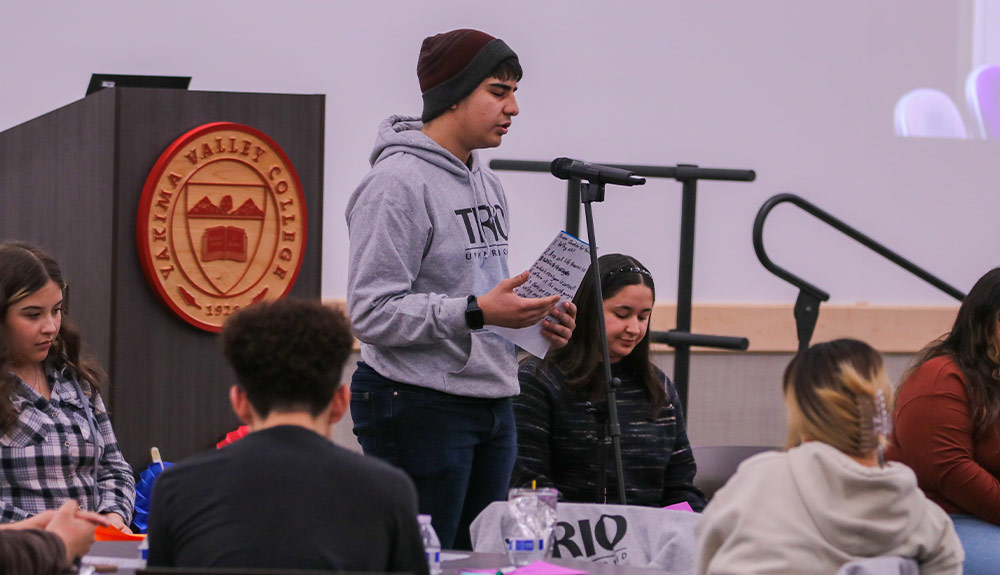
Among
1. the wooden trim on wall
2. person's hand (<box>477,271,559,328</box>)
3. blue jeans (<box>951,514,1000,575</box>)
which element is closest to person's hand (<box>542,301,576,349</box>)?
person's hand (<box>477,271,559,328</box>)

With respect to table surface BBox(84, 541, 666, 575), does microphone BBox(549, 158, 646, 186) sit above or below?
above

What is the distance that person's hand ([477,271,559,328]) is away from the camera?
7.07 feet

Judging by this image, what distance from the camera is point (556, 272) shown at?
89.8 inches

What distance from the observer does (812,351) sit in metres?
1.66

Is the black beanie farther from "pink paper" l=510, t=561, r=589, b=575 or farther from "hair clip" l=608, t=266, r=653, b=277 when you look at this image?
"pink paper" l=510, t=561, r=589, b=575

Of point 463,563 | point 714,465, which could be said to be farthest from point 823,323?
point 463,563

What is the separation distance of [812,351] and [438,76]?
1020mm

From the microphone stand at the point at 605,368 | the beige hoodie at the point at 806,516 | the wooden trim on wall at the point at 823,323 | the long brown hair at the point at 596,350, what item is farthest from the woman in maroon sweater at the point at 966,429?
the wooden trim on wall at the point at 823,323

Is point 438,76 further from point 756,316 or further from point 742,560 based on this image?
point 756,316

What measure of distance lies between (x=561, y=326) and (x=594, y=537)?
51 cm

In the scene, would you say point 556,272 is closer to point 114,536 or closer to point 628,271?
point 628,271

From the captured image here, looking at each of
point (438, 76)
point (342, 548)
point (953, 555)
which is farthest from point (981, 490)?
point (342, 548)

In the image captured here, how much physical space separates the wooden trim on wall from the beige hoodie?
9.87ft

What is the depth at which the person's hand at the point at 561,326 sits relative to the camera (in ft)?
7.74
